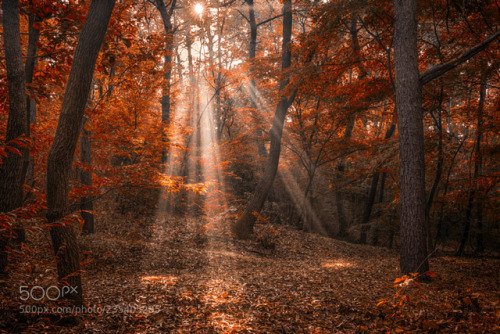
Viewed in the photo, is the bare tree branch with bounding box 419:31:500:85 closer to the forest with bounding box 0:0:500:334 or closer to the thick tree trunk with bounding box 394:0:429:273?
the forest with bounding box 0:0:500:334

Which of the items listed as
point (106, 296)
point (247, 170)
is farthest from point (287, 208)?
point (106, 296)

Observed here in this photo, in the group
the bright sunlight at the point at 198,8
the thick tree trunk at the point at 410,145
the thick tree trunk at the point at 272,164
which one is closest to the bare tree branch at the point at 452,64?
the thick tree trunk at the point at 410,145

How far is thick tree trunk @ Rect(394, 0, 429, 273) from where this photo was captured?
571 cm

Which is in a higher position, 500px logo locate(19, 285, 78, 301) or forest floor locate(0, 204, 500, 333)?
500px logo locate(19, 285, 78, 301)

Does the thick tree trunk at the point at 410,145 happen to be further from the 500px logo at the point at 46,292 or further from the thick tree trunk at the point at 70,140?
the 500px logo at the point at 46,292

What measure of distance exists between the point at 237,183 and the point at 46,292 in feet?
45.0

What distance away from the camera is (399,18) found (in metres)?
5.95

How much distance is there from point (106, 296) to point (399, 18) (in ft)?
25.8

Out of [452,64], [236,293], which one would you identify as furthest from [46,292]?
[452,64]

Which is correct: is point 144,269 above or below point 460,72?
below

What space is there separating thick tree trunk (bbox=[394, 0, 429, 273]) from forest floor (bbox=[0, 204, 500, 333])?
2.65ft

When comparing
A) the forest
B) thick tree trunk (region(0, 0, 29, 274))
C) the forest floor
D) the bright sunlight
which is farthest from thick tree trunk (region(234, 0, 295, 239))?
thick tree trunk (region(0, 0, 29, 274))

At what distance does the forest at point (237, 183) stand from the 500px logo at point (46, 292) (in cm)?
3

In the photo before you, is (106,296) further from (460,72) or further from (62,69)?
(460,72)
